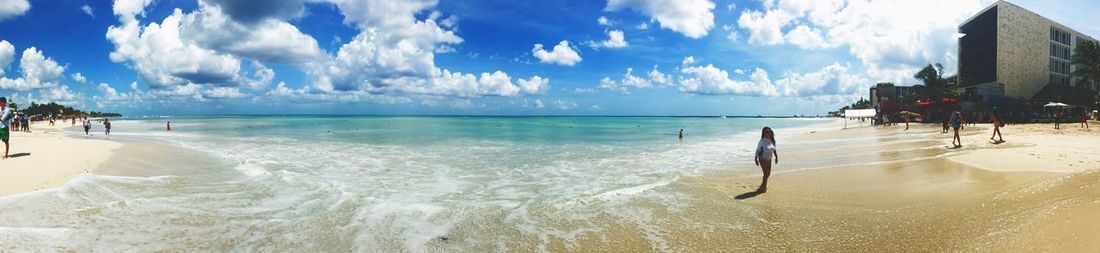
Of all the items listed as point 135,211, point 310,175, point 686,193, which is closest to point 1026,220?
point 686,193

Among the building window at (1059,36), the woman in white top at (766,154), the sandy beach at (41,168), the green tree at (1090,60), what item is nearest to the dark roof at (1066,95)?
the green tree at (1090,60)

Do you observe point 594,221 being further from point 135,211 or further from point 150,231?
point 135,211

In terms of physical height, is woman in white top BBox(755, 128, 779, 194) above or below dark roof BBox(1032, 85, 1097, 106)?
below

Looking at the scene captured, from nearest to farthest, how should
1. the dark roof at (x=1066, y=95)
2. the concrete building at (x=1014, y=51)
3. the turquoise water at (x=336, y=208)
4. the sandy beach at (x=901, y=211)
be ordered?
the sandy beach at (x=901, y=211)
the turquoise water at (x=336, y=208)
the dark roof at (x=1066, y=95)
the concrete building at (x=1014, y=51)

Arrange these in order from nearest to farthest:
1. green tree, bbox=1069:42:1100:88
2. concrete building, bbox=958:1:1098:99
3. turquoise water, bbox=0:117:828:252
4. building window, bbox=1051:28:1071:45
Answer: turquoise water, bbox=0:117:828:252 → green tree, bbox=1069:42:1100:88 → concrete building, bbox=958:1:1098:99 → building window, bbox=1051:28:1071:45

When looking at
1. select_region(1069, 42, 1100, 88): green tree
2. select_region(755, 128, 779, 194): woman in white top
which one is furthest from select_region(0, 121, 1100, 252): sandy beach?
select_region(1069, 42, 1100, 88): green tree

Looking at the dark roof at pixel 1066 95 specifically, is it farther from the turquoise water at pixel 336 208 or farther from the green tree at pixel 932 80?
the turquoise water at pixel 336 208

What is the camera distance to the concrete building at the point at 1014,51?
169ft

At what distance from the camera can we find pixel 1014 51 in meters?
52.4

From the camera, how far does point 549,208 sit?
9.66 metres

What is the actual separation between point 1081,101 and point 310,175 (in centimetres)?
7235

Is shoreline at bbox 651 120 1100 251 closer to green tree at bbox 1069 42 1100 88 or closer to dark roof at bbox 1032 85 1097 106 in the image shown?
green tree at bbox 1069 42 1100 88

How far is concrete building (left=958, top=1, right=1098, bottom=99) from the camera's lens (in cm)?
5159

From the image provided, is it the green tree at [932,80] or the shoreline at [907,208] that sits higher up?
the green tree at [932,80]
